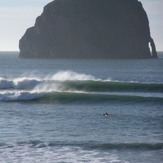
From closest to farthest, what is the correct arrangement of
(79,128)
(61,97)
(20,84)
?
(79,128), (61,97), (20,84)

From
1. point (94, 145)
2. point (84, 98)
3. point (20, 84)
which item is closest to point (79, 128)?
point (94, 145)

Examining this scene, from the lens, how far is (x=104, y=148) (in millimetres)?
25062

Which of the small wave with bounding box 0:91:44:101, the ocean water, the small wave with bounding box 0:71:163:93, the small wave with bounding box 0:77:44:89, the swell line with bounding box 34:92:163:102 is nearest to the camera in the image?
the ocean water

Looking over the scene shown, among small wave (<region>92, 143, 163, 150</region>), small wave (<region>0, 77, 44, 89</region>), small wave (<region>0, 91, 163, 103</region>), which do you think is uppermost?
small wave (<region>0, 77, 44, 89</region>)

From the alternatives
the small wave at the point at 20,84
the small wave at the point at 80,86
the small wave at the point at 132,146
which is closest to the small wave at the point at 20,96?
the small wave at the point at 80,86

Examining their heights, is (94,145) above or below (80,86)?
below

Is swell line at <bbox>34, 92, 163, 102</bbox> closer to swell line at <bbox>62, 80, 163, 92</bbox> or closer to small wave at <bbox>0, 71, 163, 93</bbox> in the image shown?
small wave at <bbox>0, 71, 163, 93</bbox>

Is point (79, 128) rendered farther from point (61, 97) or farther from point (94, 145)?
point (61, 97)

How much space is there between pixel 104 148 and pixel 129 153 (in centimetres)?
160

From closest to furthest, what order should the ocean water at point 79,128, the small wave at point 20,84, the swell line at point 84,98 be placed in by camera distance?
the ocean water at point 79,128, the swell line at point 84,98, the small wave at point 20,84

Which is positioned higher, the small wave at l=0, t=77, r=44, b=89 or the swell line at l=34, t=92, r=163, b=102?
the small wave at l=0, t=77, r=44, b=89

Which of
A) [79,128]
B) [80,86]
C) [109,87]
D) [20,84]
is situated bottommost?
[79,128]

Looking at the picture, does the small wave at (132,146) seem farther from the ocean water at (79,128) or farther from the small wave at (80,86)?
the small wave at (80,86)

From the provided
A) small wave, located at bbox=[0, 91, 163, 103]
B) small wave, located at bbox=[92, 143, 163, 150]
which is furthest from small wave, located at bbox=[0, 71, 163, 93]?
small wave, located at bbox=[92, 143, 163, 150]
